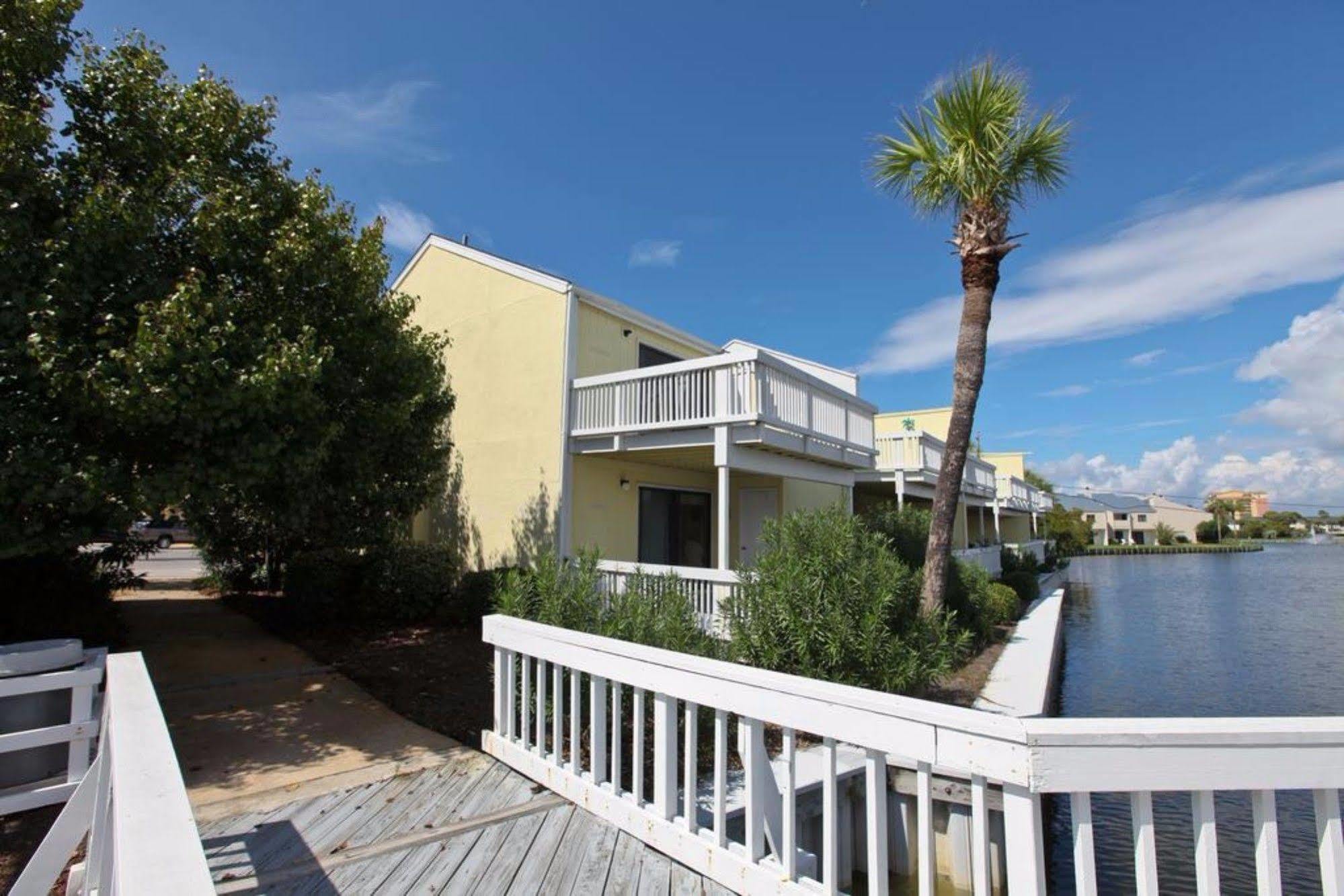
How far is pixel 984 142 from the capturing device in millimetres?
9930

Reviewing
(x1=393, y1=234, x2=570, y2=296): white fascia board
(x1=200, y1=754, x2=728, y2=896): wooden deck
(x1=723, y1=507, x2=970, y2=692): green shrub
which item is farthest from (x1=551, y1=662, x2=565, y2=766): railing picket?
(x1=393, y1=234, x2=570, y2=296): white fascia board

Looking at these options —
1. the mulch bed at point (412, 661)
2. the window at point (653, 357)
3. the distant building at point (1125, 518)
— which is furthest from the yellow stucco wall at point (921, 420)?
the distant building at point (1125, 518)

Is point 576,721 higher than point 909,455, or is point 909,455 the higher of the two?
point 909,455

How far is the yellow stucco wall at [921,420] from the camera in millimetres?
25266

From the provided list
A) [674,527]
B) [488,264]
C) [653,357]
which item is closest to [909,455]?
[674,527]

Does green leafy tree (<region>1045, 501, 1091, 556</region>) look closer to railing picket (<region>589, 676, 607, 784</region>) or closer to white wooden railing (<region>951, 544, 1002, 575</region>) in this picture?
white wooden railing (<region>951, 544, 1002, 575</region>)

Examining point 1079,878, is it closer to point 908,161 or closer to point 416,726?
point 416,726

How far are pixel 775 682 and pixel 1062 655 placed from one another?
531 inches

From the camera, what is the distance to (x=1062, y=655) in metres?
13.5

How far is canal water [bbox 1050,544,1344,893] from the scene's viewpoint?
18.4 ft

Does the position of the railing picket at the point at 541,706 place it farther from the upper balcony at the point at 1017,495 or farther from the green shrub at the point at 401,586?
the upper balcony at the point at 1017,495

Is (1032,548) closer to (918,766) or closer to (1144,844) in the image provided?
(918,766)

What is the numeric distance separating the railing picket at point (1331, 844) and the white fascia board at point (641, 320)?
11.5m

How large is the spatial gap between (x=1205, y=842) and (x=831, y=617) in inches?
156
